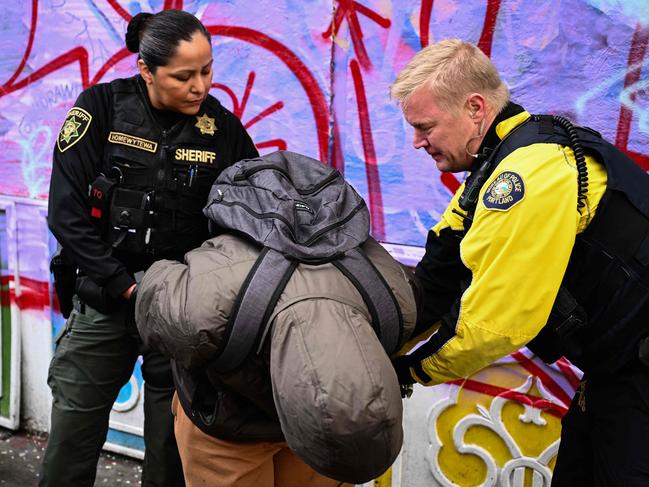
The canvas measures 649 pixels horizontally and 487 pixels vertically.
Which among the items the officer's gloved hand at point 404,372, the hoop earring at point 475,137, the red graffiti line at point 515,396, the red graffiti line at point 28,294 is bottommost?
the red graffiti line at point 28,294

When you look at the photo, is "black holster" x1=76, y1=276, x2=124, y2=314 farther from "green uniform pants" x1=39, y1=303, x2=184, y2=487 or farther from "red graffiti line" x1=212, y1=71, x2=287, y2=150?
"red graffiti line" x1=212, y1=71, x2=287, y2=150

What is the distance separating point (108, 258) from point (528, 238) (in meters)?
1.37

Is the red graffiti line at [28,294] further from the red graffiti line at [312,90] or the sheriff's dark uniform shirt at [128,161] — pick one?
the red graffiti line at [312,90]

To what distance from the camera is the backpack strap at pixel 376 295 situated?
5.26 ft

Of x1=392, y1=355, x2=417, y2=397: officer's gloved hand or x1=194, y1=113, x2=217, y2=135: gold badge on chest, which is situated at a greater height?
x1=194, y1=113, x2=217, y2=135: gold badge on chest

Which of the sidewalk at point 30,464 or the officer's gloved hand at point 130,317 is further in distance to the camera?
the sidewalk at point 30,464

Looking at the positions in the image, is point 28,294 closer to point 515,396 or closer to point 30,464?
point 30,464

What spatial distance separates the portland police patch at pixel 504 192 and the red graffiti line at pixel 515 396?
121cm

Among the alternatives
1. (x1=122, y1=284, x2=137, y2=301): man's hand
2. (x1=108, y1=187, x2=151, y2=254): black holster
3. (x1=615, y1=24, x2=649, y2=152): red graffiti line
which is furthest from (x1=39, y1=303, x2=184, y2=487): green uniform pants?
(x1=615, y1=24, x2=649, y2=152): red graffiti line

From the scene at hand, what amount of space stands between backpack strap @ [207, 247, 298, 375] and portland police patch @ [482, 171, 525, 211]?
1.59ft

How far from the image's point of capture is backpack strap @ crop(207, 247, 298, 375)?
4.99ft

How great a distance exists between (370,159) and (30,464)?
2142 millimetres

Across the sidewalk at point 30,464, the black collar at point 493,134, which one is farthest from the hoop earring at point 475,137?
the sidewalk at point 30,464

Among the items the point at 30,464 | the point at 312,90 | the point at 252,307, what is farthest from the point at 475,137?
the point at 30,464
